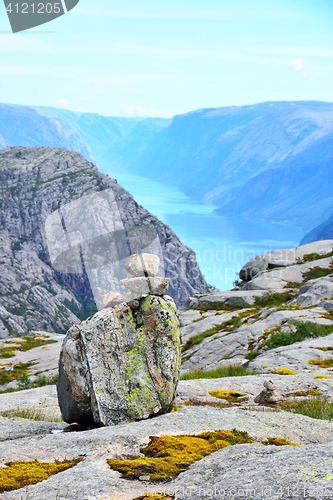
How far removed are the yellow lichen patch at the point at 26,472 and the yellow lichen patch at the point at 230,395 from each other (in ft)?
34.0

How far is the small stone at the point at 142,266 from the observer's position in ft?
59.0

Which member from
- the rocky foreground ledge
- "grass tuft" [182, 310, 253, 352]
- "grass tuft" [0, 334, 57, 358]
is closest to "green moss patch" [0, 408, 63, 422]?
the rocky foreground ledge

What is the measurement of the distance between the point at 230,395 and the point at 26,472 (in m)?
12.2

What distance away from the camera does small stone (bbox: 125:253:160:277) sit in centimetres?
1797

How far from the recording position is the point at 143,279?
58.6 ft

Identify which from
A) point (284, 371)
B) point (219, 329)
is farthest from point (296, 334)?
point (284, 371)

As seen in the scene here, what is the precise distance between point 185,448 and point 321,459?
4097 mm

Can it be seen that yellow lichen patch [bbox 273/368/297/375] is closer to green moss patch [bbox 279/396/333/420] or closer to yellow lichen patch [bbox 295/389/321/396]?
yellow lichen patch [bbox 295/389/321/396]

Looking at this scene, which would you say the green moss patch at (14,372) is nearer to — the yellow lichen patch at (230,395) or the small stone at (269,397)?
the yellow lichen patch at (230,395)

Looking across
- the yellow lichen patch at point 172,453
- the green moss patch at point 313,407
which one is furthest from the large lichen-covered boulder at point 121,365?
the green moss patch at point 313,407

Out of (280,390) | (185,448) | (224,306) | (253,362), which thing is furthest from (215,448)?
(224,306)

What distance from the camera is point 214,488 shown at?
33.2 ft

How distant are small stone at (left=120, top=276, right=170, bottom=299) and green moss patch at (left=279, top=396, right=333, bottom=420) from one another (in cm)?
668

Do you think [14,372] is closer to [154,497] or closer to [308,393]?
[308,393]
